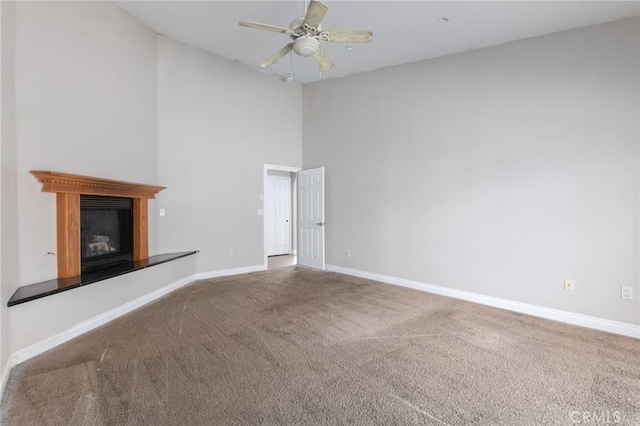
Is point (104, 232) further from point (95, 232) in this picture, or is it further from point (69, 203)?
point (69, 203)

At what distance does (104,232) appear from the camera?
3.60 meters

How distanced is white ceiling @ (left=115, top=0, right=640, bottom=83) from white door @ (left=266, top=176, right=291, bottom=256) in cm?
373

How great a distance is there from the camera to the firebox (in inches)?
129

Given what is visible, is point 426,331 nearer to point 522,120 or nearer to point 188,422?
point 188,422

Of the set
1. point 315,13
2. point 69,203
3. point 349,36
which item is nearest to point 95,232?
point 69,203

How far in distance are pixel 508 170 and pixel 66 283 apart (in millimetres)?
4953

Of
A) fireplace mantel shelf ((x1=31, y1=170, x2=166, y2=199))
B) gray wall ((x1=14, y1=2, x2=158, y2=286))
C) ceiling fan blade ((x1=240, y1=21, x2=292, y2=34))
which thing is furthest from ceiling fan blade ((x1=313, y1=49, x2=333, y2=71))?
fireplace mantel shelf ((x1=31, y1=170, x2=166, y2=199))

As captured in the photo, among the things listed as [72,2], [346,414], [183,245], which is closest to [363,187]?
[183,245]

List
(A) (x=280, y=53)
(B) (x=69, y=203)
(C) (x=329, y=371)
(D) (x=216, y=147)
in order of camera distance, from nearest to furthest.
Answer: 1. (C) (x=329, y=371)
2. (B) (x=69, y=203)
3. (A) (x=280, y=53)
4. (D) (x=216, y=147)

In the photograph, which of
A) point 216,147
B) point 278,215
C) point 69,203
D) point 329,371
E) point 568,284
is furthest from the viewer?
point 278,215

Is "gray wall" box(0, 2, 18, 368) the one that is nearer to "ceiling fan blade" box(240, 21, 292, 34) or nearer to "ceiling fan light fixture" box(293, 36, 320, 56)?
"ceiling fan blade" box(240, 21, 292, 34)

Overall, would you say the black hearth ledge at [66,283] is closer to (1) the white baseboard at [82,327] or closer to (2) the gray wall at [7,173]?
(2) the gray wall at [7,173]

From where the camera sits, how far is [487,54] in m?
3.96

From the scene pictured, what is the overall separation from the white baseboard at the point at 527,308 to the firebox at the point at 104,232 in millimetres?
3722
